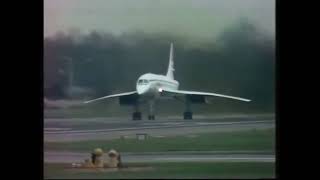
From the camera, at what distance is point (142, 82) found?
3430 millimetres

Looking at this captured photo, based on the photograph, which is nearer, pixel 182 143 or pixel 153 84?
pixel 153 84

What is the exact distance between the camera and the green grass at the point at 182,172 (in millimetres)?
3355

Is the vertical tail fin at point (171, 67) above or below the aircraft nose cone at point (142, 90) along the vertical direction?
above

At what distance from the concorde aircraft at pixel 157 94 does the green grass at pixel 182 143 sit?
0.16 meters

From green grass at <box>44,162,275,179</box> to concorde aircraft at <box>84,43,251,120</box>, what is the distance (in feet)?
1.09

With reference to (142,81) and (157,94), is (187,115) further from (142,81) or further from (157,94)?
(142,81)

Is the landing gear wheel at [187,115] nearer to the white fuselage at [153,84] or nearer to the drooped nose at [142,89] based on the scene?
the white fuselage at [153,84]

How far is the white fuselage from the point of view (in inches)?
133

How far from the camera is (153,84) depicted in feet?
11.1

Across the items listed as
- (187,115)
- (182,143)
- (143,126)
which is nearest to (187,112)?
(187,115)

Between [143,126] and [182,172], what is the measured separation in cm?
41

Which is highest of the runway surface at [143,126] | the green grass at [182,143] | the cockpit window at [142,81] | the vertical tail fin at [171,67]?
the vertical tail fin at [171,67]

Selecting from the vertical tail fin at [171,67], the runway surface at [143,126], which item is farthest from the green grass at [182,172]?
the vertical tail fin at [171,67]
